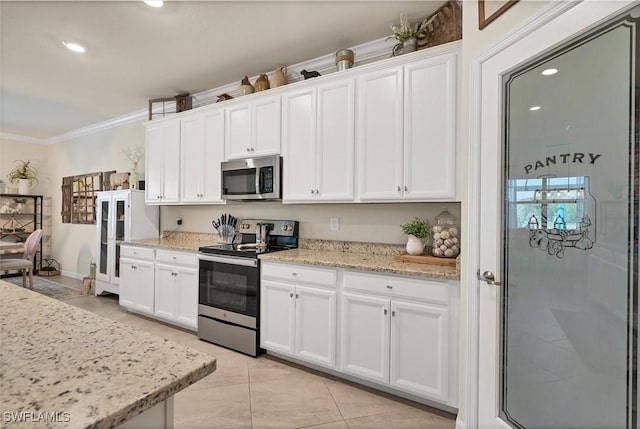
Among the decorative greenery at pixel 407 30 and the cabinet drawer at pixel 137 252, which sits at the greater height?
the decorative greenery at pixel 407 30

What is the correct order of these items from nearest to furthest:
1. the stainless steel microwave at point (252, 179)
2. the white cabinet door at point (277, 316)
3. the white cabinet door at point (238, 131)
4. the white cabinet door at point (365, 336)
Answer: the white cabinet door at point (365, 336) < the white cabinet door at point (277, 316) < the stainless steel microwave at point (252, 179) < the white cabinet door at point (238, 131)

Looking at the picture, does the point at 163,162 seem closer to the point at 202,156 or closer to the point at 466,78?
the point at 202,156

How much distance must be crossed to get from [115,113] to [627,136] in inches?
228

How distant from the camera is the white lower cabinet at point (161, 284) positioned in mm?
3268

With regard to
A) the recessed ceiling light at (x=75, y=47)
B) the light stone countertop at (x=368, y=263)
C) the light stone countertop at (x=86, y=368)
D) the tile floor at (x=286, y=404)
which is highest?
the recessed ceiling light at (x=75, y=47)

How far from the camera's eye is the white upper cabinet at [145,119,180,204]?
3.79 m

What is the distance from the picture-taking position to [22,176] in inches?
239

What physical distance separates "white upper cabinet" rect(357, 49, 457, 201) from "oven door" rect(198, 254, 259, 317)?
3.84 ft

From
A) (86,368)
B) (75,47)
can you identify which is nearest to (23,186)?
(75,47)

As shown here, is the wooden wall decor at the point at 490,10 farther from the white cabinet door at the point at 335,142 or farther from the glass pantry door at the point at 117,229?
the glass pantry door at the point at 117,229

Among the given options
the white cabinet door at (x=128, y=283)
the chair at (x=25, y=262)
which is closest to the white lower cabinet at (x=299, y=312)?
the white cabinet door at (x=128, y=283)

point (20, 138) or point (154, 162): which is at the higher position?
point (20, 138)

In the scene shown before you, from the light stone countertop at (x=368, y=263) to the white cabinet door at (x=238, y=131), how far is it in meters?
1.15

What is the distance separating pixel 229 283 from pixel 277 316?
1.93 feet
